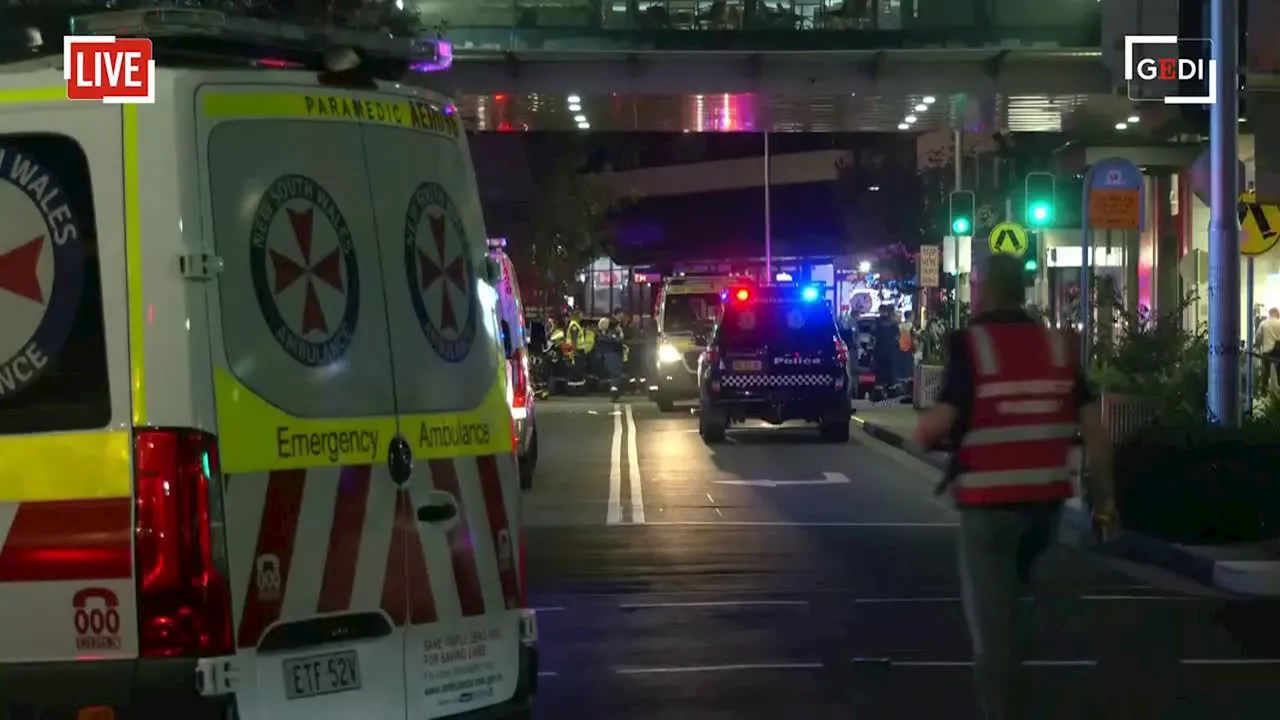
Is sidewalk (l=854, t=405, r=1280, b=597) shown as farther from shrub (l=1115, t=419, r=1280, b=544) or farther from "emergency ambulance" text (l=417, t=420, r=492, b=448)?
"emergency ambulance" text (l=417, t=420, r=492, b=448)

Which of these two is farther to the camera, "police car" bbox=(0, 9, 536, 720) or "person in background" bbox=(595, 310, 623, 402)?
"person in background" bbox=(595, 310, 623, 402)

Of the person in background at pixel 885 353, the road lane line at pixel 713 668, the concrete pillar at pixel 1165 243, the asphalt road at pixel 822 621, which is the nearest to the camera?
the asphalt road at pixel 822 621

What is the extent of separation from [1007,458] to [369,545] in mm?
2403

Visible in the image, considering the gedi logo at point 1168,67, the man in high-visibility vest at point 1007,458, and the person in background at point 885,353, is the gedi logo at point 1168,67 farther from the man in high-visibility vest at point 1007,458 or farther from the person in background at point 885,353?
the person in background at point 885,353

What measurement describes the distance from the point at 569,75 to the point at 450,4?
203 cm

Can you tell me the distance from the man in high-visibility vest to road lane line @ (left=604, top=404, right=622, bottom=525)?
904 centimetres

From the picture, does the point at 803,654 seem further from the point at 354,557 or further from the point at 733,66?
the point at 733,66

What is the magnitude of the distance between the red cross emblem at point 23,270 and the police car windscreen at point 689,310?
2831cm

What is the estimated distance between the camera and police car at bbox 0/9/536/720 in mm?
5281

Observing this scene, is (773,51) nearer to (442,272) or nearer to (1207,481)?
(1207,481)

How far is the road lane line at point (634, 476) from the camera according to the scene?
16.5 meters

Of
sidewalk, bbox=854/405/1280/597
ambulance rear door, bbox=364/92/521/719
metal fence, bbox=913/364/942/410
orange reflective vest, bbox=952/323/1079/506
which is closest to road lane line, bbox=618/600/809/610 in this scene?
sidewalk, bbox=854/405/1280/597

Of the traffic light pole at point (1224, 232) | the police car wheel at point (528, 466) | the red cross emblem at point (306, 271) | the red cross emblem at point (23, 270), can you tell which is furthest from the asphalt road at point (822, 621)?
the red cross emblem at point (23, 270)

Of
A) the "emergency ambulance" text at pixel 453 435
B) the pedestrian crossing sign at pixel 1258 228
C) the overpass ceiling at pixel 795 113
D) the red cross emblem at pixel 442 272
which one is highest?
the overpass ceiling at pixel 795 113
